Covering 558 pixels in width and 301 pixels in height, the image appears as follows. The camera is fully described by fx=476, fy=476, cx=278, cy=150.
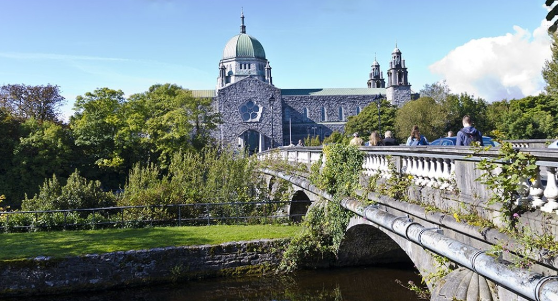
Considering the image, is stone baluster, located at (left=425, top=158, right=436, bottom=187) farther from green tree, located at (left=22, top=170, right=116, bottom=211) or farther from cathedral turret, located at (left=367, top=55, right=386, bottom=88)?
cathedral turret, located at (left=367, top=55, right=386, bottom=88)

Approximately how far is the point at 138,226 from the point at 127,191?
3.54 metres

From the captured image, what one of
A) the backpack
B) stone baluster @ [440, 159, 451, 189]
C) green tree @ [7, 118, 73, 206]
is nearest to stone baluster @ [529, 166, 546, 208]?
stone baluster @ [440, 159, 451, 189]

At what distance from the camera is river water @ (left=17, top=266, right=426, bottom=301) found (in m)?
12.1

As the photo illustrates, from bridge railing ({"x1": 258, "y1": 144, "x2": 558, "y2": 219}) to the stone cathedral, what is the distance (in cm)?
6125

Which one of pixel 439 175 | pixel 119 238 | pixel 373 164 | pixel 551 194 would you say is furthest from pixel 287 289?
pixel 551 194

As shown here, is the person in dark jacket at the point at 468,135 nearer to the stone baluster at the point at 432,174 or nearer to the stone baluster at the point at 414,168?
the stone baluster at the point at 414,168

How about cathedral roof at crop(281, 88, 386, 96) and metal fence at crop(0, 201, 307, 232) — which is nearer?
metal fence at crop(0, 201, 307, 232)

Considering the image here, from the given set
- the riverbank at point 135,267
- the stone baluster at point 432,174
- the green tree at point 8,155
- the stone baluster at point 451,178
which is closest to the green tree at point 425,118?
the green tree at point 8,155

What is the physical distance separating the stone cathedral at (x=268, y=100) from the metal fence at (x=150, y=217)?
51.1 metres

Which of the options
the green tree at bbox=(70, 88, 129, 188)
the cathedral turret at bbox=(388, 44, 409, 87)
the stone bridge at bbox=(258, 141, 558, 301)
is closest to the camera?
the stone bridge at bbox=(258, 141, 558, 301)

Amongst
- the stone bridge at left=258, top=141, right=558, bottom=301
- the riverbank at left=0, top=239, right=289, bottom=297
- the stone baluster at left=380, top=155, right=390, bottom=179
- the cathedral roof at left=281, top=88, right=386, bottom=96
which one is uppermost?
the cathedral roof at left=281, top=88, right=386, bottom=96

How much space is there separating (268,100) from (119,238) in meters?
58.5

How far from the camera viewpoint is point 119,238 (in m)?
14.9

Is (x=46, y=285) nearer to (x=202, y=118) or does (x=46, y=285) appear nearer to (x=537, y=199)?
(x=537, y=199)
